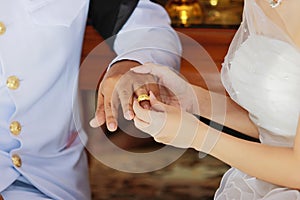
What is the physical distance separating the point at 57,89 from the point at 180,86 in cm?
26

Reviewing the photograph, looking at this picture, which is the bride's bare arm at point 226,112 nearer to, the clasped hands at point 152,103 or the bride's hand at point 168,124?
the clasped hands at point 152,103

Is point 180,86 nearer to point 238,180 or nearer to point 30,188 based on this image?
point 238,180

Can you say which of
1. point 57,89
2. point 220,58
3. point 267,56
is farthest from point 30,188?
point 220,58

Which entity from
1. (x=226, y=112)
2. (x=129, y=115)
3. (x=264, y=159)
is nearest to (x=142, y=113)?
(x=129, y=115)

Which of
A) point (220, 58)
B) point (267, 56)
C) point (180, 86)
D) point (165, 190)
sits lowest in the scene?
point (165, 190)

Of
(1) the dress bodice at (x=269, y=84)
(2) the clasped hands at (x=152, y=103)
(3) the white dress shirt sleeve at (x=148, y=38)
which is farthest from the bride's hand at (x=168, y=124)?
(3) the white dress shirt sleeve at (x=148, y=38)

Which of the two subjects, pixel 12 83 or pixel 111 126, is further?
pixel 12 83

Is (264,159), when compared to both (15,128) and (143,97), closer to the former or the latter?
(143,97)

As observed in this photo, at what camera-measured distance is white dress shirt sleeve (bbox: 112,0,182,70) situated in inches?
46.6

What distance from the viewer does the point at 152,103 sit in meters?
0.92

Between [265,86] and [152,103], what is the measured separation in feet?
0.67

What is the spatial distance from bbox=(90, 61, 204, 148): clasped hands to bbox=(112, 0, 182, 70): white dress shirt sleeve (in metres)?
0.05

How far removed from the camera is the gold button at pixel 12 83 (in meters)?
1.13

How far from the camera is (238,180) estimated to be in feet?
3.56
